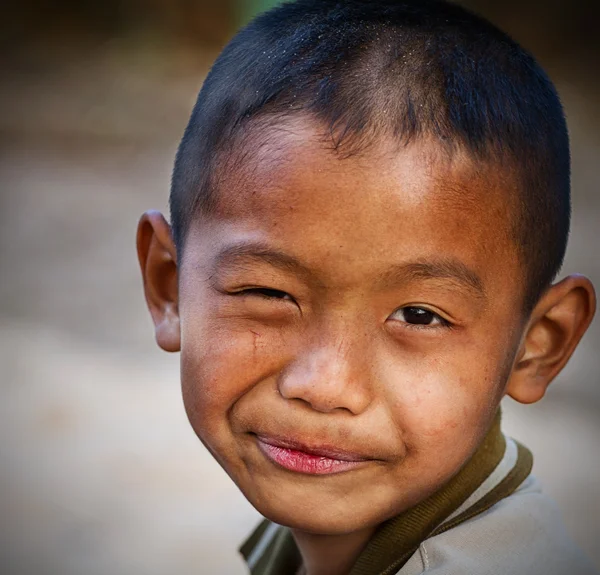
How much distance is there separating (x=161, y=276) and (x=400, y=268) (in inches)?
22.3

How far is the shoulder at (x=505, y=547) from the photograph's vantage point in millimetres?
1372

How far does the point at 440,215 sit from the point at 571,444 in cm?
265

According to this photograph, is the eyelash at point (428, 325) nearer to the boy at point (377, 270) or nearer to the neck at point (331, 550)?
the boy at point (377, 270)

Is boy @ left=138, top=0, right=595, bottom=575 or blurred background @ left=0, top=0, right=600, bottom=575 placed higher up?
blurred background @ left=0, top=0, right=600, bottom=575

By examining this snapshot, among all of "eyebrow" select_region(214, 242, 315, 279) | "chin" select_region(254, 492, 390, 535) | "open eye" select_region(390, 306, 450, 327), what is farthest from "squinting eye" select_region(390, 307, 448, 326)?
"chin" select_region(254, 492, 390, 535)

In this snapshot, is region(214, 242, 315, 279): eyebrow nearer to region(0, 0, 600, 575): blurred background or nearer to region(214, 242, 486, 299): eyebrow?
region(214, 242, 486, 299): eyebrow

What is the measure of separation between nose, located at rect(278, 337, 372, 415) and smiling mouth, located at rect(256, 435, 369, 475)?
0.30 ft

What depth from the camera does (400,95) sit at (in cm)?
129

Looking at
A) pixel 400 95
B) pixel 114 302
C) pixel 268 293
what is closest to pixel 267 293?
pixel 268 293

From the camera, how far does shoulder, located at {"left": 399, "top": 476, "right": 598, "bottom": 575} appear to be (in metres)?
1.37

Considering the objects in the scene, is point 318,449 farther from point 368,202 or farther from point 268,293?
point 368,202

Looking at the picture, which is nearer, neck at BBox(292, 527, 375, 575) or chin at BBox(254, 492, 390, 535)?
chin at BBox(254, 492, 390, 535)

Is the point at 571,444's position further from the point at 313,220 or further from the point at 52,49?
the point at 52,49

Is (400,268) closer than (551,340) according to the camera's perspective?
Yes
